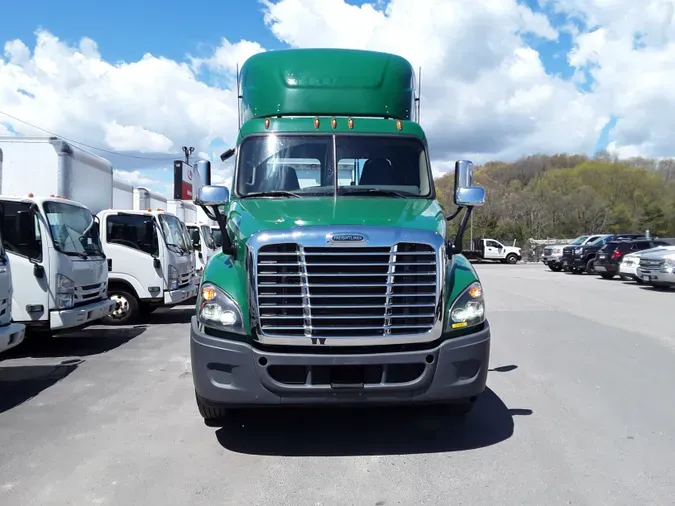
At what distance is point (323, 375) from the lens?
14.3 ft

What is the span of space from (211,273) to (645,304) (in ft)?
43.5

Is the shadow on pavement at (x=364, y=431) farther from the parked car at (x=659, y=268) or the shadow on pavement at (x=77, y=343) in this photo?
the parked car at (x=659, y=268)

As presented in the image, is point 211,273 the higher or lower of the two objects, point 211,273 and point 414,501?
the higher

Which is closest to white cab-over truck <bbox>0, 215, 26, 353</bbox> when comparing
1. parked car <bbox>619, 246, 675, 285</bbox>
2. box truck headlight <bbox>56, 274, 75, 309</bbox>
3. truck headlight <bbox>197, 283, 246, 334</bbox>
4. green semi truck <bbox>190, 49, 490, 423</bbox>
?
box truck headlight <bbox>56, 274, 75, 309</bbox>

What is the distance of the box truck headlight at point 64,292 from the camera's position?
8016 millimetres

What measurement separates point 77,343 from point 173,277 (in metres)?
2.36

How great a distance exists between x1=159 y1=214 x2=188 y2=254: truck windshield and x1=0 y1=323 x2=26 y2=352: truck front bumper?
5033 millimetres

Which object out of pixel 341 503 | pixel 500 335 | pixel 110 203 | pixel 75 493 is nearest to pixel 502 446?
pixel 341 503

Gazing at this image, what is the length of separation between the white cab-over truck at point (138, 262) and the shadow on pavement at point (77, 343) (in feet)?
1.74

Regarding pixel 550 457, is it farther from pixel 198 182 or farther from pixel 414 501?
→ pixel 198 182

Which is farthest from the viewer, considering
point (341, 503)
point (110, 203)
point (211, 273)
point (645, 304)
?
point (645, 304)

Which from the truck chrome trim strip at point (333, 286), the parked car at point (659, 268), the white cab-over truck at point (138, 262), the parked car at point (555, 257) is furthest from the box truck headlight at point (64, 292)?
the parked car at point (555, 257)

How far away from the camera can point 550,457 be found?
4.54 m

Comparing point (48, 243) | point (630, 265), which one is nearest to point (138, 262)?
point (48, 243)
